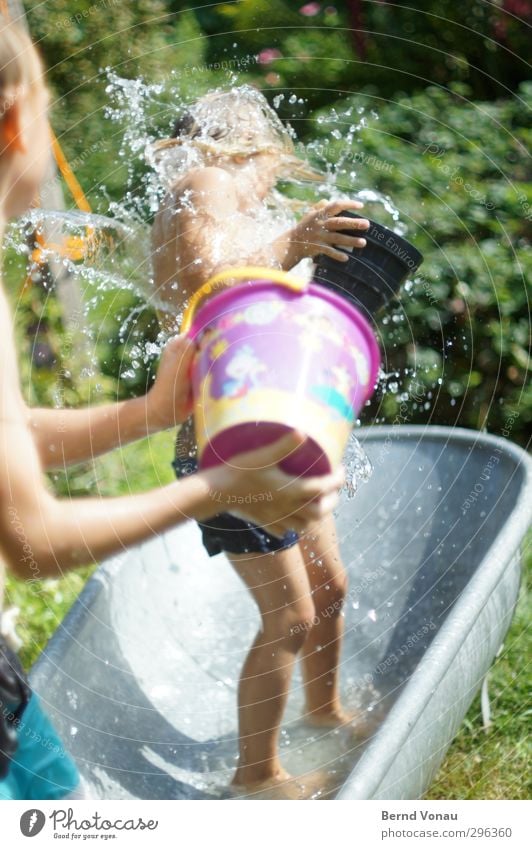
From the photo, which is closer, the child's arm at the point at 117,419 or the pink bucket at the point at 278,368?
the pink bucket at the point at 278,368

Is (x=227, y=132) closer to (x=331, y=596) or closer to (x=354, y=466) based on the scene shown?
(x=354, y=466)

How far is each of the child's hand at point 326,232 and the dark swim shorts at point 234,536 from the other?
0.78 feet

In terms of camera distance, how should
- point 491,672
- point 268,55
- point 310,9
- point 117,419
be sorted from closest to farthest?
point 117,419, point 491,672, point 268,55, point 310,9

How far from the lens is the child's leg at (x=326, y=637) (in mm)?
1099

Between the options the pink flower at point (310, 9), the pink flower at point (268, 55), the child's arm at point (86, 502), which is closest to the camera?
the child's arm at point (86, 502)

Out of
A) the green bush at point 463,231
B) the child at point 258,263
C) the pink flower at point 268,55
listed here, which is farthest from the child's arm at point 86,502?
the pink flower at point 268,55

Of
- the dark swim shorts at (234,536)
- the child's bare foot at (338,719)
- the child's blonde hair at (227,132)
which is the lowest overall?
the child's bare foot at (338,719)

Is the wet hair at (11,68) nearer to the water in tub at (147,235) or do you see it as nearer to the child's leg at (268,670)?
the water in tub at (147,235)

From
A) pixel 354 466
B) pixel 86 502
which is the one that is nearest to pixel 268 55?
pixel 354 466

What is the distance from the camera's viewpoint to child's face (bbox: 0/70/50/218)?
670 mm

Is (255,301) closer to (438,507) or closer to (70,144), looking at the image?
(438,507)

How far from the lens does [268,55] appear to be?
1758mm

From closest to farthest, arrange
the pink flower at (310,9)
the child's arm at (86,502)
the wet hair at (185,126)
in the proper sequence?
the child's arm at (86,502), the wet hair at (185,126), the pink flower at (310,9)

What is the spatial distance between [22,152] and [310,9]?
58.8 inches
